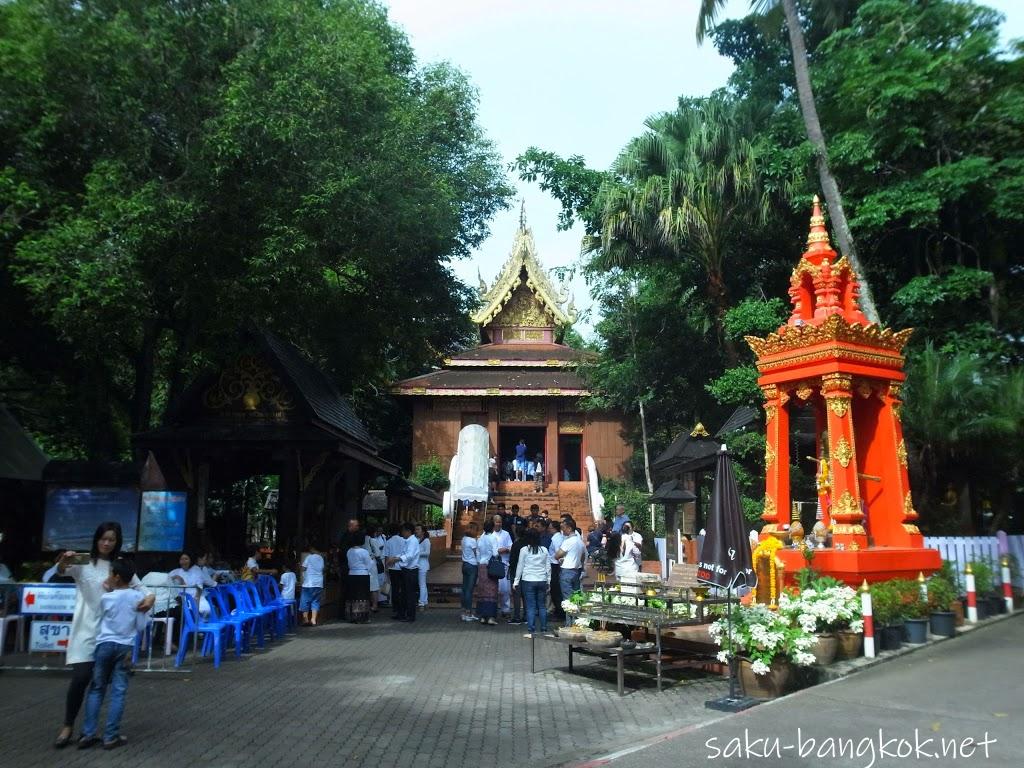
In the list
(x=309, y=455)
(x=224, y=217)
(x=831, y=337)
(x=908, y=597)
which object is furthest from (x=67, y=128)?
(x=908, y=597)

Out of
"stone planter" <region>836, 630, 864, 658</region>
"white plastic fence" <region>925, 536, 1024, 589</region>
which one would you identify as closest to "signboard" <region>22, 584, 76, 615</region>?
"stone planter" <region>836, 630, 864, 658</region>

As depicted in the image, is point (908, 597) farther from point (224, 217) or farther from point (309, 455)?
point (224, 217)

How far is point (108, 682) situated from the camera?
612cm

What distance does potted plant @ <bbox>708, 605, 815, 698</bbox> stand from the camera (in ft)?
25.5

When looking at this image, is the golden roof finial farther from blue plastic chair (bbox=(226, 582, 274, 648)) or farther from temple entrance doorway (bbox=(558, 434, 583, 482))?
temple entrance doorway (bbox=(558, 434, 583, 482))

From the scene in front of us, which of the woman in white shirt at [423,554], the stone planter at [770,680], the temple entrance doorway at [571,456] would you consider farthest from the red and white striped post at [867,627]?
the temple entrance doorway at [571,456]

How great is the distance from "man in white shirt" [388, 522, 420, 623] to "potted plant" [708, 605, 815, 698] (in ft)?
22.1

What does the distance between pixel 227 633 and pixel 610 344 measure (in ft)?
59.9

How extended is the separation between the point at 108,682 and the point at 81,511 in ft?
22.2

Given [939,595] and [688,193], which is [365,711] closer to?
[939,595]

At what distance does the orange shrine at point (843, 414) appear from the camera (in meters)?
10.7

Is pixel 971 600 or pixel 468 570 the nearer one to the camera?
pixel 971 600

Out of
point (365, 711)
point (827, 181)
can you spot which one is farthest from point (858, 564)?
point (827, 181)

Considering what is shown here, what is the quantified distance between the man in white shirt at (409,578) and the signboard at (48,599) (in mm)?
5570
